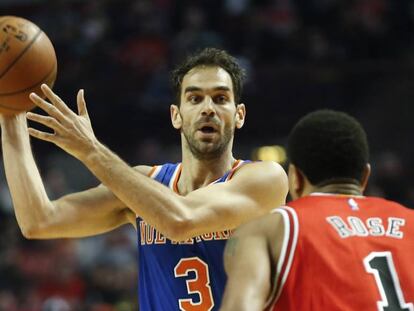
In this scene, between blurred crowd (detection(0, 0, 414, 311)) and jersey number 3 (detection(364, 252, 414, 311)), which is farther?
blurred crowd (detection(0, 0, 414, 311))

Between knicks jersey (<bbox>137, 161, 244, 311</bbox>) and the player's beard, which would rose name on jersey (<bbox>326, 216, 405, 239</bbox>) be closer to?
knicks jersey (<bbox>137, 161, 244, 311</bbox>)

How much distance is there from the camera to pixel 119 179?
4281 mm

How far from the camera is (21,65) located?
16.1 feet

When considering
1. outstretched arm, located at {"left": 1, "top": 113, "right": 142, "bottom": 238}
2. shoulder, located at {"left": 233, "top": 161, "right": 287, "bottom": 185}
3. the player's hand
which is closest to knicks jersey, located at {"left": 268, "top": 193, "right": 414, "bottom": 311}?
the player's hand

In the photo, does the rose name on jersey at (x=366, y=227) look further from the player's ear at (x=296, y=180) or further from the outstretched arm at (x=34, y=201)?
the outstretched arm at (x=34, y=201)

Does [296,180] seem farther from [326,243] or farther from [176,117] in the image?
[176,117]

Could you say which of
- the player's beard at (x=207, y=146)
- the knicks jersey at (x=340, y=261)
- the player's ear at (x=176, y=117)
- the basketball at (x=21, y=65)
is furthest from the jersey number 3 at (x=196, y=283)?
the knicks jersey at (x=340, y=261)

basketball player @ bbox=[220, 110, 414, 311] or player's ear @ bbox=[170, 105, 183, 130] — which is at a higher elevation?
player's ear @ bbox=[170, 105, 183, 130]

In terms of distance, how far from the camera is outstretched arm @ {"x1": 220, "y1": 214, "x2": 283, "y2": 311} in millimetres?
3219

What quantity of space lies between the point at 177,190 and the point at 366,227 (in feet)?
6.78

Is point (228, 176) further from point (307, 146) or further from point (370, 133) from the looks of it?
point (370, 133)

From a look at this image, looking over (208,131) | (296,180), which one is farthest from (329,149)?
(208,131)

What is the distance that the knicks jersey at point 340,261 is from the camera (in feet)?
11.0

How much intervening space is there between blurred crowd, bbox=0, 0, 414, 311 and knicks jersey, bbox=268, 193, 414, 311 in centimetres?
746
